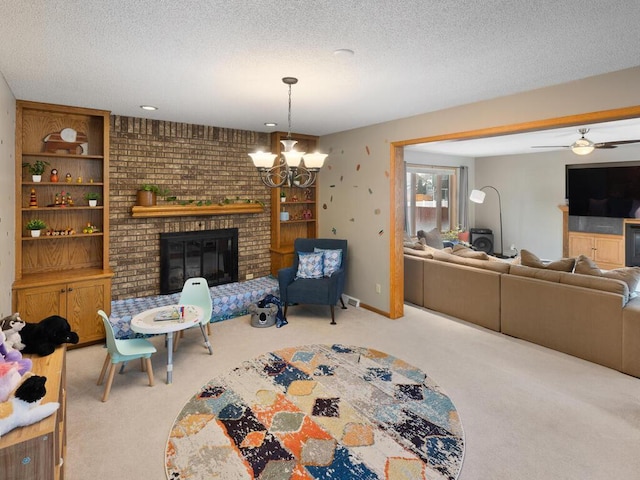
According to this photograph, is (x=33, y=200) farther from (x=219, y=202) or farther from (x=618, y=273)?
(x=618, y=273)

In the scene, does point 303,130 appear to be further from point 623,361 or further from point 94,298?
point 623,361

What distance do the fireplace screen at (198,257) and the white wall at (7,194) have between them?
1.59 meters


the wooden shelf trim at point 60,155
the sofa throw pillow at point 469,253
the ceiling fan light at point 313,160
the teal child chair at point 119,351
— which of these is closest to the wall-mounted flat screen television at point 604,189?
the sofa throw pillow at point 469,253

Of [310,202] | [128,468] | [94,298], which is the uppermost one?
[310,202]

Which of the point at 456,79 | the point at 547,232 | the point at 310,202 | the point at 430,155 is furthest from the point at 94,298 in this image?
the point at 547,232

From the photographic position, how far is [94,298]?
156 inches

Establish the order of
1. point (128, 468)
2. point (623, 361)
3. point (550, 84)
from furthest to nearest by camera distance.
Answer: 1. point (623, 361)
2. point (550, 84)
3. point (128, 468)

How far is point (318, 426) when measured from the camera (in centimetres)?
262

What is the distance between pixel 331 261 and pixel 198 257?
1804 mm

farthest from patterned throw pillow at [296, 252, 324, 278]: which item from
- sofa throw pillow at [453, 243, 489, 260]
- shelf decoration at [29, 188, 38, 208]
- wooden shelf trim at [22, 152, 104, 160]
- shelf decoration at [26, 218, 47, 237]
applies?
shelf decoration at [29, 188, 38, 208]

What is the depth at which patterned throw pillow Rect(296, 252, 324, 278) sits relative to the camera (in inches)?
198

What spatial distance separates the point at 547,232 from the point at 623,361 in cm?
532

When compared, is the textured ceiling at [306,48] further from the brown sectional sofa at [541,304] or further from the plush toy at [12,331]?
the brown sectional sofa at [541,304]

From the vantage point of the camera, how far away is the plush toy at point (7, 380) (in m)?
1.61
